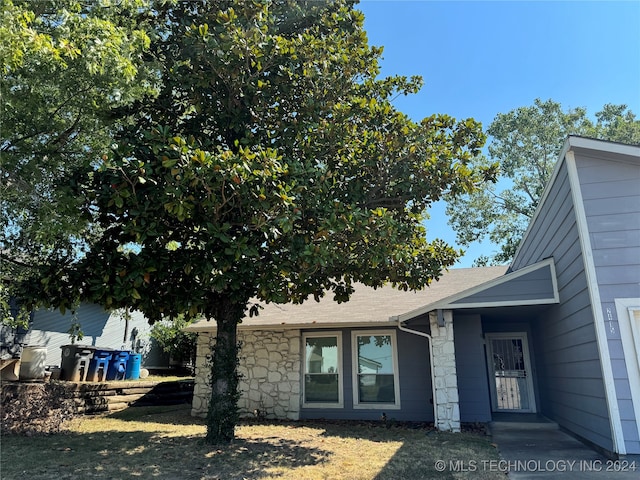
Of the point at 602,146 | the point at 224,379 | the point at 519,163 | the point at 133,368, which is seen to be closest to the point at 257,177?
the point at 224,379

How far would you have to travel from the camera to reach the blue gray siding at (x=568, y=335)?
6152 mm

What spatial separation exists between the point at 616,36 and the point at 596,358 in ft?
18.8

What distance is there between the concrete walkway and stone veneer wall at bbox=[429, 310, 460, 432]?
797 millimetres

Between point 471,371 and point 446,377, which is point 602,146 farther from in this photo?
point 471,371

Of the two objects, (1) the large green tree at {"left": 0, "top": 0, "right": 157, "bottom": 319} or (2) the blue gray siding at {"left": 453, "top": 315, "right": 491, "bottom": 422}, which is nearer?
(1) the large green tree at {"left": 0, "top": 0, "right": 157, "bottom": 319}

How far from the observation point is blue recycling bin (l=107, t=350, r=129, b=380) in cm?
1402

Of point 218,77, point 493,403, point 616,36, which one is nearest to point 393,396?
point 493,403

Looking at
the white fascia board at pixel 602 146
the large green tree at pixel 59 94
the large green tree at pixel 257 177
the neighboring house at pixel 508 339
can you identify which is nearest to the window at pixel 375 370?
the neighboring house at pixel 508 339

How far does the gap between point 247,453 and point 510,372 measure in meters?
7.34

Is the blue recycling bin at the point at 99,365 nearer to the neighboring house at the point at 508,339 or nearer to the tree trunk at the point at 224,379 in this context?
the neighboring house at the point at 508,339

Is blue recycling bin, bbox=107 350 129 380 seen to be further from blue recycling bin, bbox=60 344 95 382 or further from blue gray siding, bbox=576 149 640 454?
blue gray siding, bbox=576 149 640 454

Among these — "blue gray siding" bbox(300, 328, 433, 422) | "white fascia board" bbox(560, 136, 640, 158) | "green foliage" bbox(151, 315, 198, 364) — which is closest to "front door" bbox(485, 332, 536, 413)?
"blue gray siding" bbox(300, 328, 433, 422)

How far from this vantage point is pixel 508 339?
11.1 metres

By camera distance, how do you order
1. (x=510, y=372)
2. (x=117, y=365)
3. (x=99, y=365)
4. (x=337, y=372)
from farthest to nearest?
(x=117, y=365) → (x=99, y=365) → (x=510, y=372) → (x=337, y=372)
